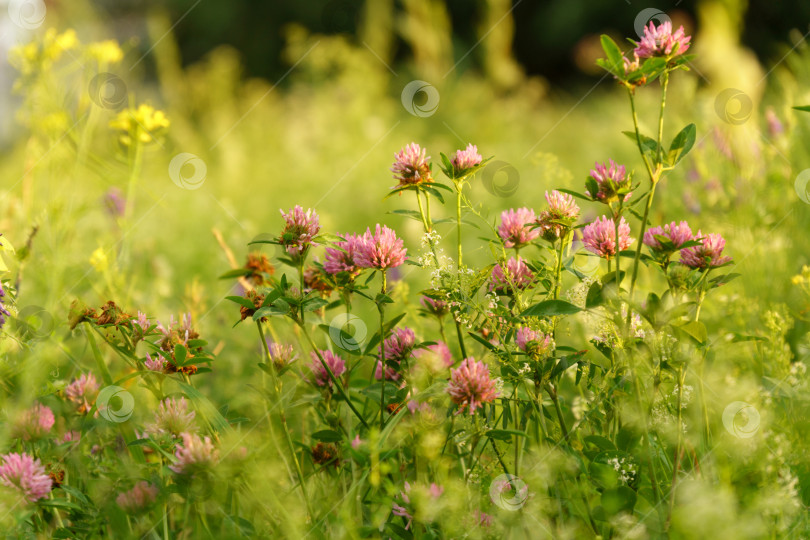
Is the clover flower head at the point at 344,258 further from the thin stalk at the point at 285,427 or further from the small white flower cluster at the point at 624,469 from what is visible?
the small white flower cluster at the point at 624,469

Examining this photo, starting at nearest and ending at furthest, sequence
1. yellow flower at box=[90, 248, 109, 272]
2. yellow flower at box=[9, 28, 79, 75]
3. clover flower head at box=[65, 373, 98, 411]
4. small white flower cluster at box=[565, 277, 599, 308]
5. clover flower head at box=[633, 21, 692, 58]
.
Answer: clover flower head at box=[633, 21, 692, 58] < small white flower cluster at box=[565, 277, 599, 308] < clover flower head at box=[65, 373, 98, 411] < yellow flower at box=[90, 248, 109, 272] < yellow flower at box=[9, 28, 79, 75]

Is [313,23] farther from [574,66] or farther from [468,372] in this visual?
[468,372]

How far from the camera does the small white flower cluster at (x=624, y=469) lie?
0.78 meters

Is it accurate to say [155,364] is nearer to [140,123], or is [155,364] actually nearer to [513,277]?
[513,277]

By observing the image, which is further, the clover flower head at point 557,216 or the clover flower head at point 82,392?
the clover flower head at point 82,392

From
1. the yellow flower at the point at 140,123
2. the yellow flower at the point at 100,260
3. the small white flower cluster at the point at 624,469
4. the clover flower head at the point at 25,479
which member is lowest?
the clover flower head at the point at 25,479

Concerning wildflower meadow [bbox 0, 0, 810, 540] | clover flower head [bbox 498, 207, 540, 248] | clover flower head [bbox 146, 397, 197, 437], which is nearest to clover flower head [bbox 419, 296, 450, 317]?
wildflower meadow [bbox 0, 0, 810, 540]

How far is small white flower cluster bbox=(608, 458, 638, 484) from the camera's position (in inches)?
30.5

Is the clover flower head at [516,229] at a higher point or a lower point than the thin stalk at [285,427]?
higher

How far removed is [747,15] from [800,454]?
30.1ft

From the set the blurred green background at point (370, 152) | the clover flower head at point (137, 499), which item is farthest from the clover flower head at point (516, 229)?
the clover flower head at point (137, 499)

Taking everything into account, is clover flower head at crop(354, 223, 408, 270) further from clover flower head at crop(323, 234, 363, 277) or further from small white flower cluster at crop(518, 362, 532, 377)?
small white flower cluster at crop(518, 362, 532, 377)

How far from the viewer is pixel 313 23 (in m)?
9.83

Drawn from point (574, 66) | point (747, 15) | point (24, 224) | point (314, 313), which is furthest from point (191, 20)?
point (314, 313)
